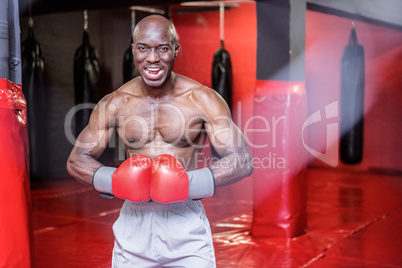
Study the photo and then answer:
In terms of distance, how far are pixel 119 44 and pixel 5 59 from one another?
19.3ft

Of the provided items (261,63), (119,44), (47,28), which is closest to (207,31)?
(119,44)

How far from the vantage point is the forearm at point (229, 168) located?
1.93 metres

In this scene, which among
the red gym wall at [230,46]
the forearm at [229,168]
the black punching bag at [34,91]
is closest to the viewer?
the forearm at [229,168]

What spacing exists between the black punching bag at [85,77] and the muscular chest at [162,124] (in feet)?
14.2

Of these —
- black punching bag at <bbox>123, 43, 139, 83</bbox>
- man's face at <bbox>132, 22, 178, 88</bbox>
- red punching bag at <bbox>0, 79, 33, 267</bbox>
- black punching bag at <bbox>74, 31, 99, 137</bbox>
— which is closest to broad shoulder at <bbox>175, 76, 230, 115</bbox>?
man's face at <bbox>132, 22, 178, 88</bbox>

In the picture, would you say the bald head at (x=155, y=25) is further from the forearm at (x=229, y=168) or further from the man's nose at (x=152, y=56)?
the forearm at (x=229, y=168)

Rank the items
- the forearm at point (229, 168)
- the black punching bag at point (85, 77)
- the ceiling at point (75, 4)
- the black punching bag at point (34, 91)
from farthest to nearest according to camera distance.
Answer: the black punching bag at point (85, 77), the black punching bag at point (34, 91), the ceiling at point (75, 4), the forearm at point (229, 168)

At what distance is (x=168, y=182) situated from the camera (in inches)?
71.9

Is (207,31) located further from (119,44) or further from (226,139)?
(226,139)

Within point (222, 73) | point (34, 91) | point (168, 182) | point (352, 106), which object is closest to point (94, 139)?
point (168, 182)

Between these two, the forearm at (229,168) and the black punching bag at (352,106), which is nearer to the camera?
the forearm at (229,168)

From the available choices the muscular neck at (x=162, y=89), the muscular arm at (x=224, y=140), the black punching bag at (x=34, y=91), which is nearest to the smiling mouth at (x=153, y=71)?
the muscular neck at (x=162, y=89)

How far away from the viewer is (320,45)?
7562 millimetres

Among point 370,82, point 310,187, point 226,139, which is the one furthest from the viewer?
point 370,82
